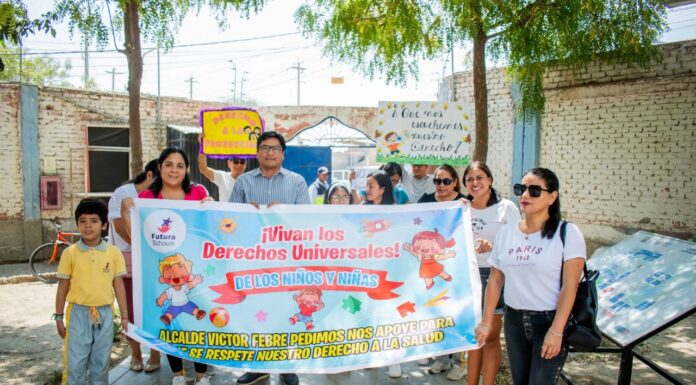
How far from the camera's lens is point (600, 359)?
14.8 ft

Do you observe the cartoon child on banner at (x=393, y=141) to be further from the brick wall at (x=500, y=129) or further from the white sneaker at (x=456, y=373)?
the brick wall at (x=500, y=129)

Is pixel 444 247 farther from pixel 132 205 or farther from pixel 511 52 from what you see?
pixel 511 52

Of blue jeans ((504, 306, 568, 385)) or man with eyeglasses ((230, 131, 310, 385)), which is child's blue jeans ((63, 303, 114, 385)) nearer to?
man with eyeglasses ((230, 131, 310, 385))

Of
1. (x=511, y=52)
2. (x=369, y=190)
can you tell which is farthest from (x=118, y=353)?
(x=511, y=52)

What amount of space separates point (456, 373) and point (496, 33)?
386 cm

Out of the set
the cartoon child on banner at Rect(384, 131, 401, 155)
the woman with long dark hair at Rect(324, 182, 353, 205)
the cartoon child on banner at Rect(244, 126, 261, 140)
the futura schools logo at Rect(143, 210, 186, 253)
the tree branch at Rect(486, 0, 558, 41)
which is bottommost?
the futura schools logo at Rect(143, 210, 186, 253)

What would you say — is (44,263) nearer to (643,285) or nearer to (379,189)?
(379,189)

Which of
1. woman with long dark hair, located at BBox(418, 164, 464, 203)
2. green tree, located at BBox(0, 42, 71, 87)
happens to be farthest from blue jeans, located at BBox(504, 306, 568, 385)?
green tree, located at BBox(0, 42, 71, 87)

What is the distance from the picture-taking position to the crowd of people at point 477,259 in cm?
252

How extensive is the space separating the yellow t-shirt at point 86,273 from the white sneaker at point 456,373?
2.56 meters

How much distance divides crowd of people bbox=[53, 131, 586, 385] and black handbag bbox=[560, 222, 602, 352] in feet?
0.24

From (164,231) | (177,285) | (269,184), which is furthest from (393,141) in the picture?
(177,285)

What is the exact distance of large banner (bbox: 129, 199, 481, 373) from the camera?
3039 mm

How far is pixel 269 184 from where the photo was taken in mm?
3740
